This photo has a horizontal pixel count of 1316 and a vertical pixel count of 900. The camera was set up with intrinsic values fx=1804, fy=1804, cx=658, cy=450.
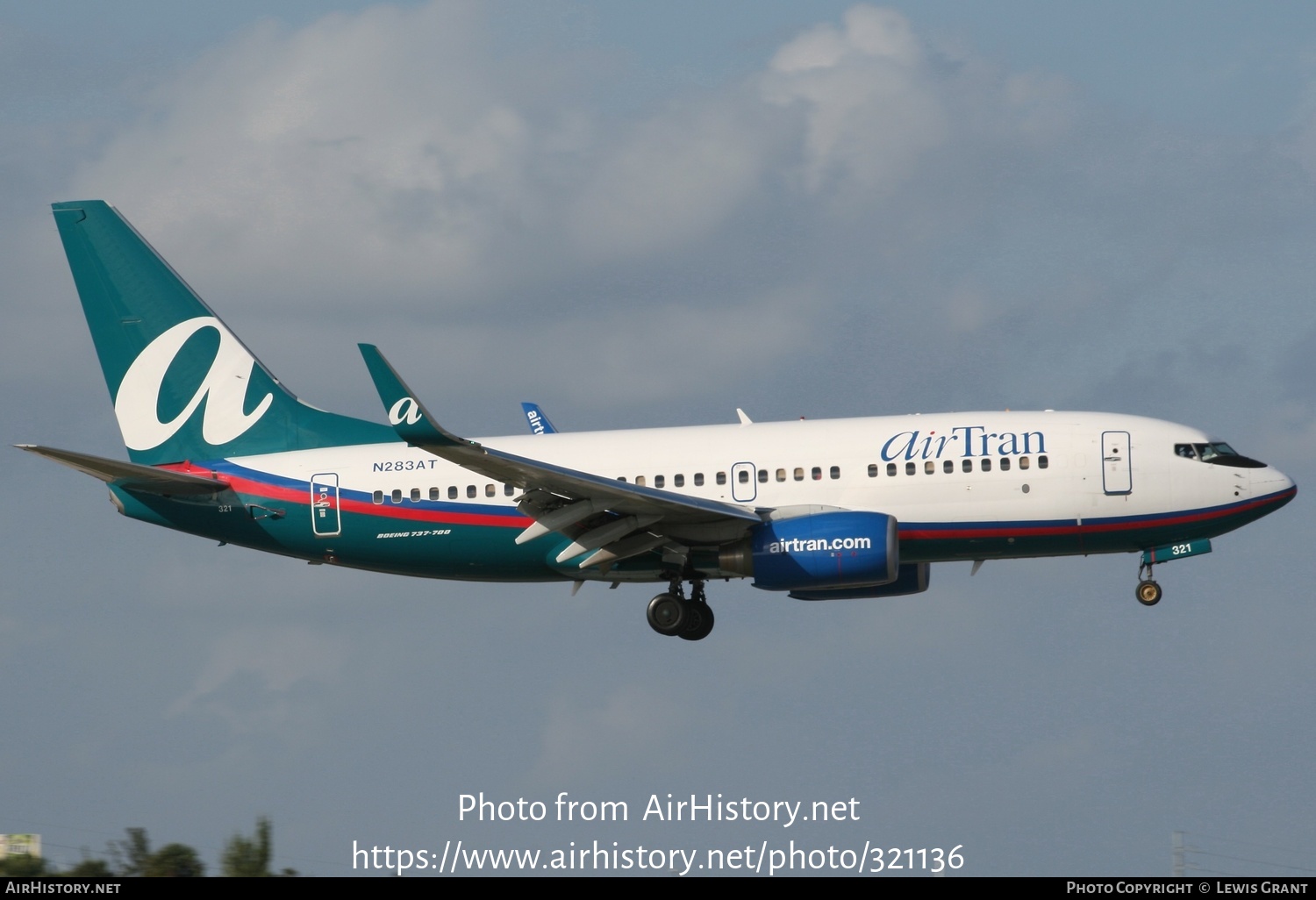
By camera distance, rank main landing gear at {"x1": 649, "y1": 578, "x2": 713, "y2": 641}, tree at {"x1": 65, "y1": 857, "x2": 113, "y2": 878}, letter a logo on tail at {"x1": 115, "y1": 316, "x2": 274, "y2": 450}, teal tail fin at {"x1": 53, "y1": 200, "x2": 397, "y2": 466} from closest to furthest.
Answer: tree at {"x1": 65, "y1": 857, "x2": 113, "y2": 878} → main landing gear at {"x1": 649, "y1": 578, "x2": 713, "y2": 641} → teal tail fin at {"x1": 53, "y1": 200, "x2": 397, "y2": 466} → letter a logo on tail at {"x1": 115, "y1": 316, "x2": 274, "y2": 450}

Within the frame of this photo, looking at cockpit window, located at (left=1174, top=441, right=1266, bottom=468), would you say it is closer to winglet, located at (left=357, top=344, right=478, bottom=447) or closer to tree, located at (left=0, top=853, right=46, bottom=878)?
winglet, located at (left=357, top=344, right=478, bottom=447)

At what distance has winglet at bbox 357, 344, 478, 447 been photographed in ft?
120

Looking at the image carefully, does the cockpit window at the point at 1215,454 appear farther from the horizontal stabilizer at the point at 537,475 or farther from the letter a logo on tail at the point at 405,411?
the letter a logo on tail at the point at 405,411

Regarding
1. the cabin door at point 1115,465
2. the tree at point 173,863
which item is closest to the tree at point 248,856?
the tree at point 173,863

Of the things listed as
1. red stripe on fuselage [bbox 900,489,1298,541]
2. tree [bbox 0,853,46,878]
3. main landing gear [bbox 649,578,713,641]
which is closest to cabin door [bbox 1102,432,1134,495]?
red stripe on fuselage [bbox 900,489,1298,541]

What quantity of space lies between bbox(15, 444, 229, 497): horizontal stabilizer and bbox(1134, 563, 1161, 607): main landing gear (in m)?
22.7

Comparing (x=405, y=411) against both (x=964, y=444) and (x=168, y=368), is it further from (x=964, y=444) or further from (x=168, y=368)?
(x=168, y=368)

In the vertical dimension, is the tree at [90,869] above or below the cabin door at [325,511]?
below

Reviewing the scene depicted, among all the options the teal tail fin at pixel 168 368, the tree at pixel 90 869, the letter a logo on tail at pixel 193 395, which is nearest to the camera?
the tree at pixel 90 869

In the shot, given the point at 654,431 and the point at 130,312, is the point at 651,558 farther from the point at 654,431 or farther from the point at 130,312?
the point at 130,312

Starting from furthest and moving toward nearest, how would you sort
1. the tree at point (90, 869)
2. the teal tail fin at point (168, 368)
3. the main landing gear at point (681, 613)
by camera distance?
the teal tail fin at point (168, 368)
the main landing gear at point (681, 613)
the tree at point (90, 869)

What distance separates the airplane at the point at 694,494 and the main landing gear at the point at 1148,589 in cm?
4

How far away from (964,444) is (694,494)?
6.48m

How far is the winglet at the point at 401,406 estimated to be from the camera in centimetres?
3659
